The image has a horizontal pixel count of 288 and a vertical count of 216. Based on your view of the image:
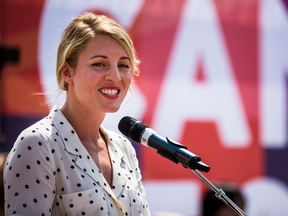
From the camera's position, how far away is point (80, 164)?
1.35 metres

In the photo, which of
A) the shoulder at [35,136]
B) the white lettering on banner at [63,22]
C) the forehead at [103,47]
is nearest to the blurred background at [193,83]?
the white lettering on banner at [63,22]

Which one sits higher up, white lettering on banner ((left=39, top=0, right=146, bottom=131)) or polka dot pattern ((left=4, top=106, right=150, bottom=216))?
white lettering on banner ((left=39, top=0, right=146, bottom=131))

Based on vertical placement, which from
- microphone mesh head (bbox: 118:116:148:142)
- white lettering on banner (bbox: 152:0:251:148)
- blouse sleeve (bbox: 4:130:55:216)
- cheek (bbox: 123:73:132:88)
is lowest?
blouse sleeve (bbox: 4:130:55:216)

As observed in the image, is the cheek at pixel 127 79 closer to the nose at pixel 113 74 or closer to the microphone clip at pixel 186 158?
the nose at pixel 113 74

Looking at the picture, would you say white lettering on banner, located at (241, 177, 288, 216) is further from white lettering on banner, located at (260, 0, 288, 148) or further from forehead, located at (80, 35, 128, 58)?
forehead, located at (80, 35, 128, 58)

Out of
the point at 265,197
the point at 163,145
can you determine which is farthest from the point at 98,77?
the point at 265,197

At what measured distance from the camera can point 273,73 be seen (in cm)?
411

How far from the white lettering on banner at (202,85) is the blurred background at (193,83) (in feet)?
0.04

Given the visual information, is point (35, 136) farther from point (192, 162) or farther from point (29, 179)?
point (192, 162)

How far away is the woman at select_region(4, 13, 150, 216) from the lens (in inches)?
46.7

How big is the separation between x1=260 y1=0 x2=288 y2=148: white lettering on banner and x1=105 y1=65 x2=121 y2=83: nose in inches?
116

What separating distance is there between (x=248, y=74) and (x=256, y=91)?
0.72ft

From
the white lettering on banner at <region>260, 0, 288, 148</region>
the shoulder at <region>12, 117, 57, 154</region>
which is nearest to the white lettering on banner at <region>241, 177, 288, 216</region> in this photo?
the white lettering on banner at <region>260, 0, 288, 148</region>

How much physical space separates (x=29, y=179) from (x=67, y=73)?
55 centimetres
